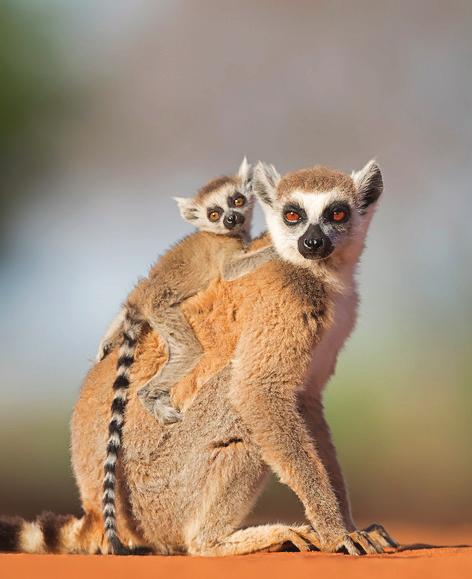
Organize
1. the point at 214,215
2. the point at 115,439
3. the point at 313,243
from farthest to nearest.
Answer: the point at 214,215
the point at 313,243
the point at 115,439

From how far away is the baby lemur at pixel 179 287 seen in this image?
5730 millimetres

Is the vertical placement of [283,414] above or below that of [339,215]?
below

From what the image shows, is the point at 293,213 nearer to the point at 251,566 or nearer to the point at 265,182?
the point at 265,182

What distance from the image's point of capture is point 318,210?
6062 mm

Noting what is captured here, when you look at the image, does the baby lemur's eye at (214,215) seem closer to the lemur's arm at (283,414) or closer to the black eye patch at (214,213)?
the black eye patch at (214,213)

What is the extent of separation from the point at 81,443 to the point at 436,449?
1509 cm

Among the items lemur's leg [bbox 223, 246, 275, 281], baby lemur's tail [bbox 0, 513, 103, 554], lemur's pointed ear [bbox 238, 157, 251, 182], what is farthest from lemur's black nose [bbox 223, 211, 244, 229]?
baby lemur's tail [bbox 0, 513, 103, 554]

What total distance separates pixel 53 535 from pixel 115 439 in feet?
2.44

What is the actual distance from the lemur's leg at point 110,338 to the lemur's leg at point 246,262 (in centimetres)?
78

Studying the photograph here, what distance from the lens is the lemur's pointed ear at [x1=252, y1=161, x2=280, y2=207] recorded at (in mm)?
6434

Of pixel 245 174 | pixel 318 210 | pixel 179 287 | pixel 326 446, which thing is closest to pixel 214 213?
pixel 245 174

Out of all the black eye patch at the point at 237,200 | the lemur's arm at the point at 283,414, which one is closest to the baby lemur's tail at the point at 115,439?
the lemur's arm at the point at 283,414

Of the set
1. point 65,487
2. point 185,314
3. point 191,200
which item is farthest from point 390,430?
point 185,314

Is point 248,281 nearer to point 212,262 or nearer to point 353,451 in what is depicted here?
point 212,262
